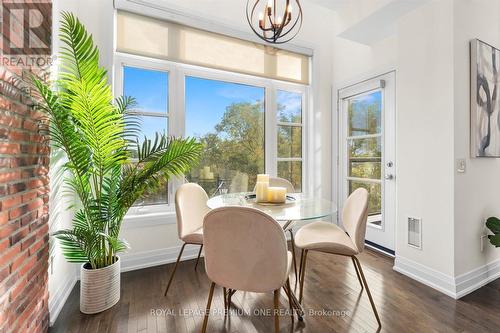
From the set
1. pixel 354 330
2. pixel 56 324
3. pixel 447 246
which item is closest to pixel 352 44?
pixel 447 246

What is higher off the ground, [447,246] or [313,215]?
[313,215]

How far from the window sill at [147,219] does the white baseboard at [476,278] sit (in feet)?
8.69

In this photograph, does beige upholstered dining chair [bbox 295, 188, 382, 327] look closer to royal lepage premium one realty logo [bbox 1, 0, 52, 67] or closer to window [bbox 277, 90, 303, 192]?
window [bbox 277, 90, 303, 192]

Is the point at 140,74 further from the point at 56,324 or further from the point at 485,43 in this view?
the point at 485,43

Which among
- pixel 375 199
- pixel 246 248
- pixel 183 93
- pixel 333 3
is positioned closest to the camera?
pixel 246 248

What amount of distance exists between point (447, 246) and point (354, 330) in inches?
45.8

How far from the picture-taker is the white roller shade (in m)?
2.38

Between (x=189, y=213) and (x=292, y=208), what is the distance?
1.00m

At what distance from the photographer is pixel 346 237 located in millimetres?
1802

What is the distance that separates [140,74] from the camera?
250 cm

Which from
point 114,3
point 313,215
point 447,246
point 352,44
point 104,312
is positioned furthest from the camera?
point 352,44

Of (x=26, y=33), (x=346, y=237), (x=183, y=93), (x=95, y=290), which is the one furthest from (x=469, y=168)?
(x=26, y=33)

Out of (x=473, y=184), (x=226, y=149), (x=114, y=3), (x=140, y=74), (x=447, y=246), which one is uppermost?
(x=114, y=3)

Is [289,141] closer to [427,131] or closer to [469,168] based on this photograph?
[427,131]
